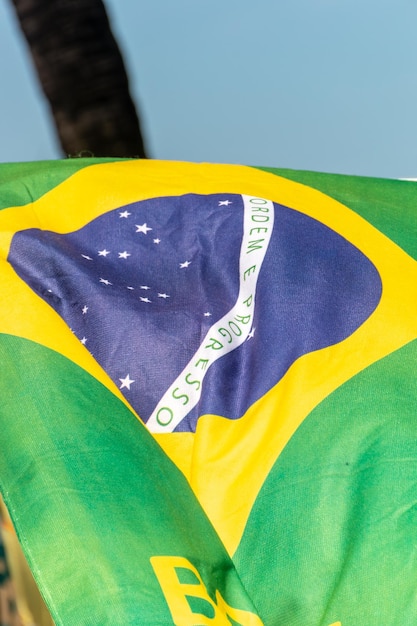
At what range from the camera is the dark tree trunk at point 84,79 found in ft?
14.2

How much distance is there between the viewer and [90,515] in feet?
7.06

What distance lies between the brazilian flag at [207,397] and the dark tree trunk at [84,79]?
1251 mm

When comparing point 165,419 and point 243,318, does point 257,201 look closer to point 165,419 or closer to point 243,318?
point 243,318

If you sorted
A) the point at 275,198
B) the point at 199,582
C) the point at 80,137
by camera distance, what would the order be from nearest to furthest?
1. the point at 199,582
2. the point at 275,198
3. the point at 80,137

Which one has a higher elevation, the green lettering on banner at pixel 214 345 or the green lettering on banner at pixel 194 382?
the green lettering on banner at pixel 214 345

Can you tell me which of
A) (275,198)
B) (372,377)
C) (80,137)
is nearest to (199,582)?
(372,377)

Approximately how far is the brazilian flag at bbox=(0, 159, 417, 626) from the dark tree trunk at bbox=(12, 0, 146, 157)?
1251mm

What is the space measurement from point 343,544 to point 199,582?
13.6 inches

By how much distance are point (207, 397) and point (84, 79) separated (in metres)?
2.20

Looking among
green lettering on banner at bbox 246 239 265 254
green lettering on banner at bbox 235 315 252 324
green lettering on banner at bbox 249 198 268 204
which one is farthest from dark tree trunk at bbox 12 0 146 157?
green lettering on banner at bbox 235 315 252 324

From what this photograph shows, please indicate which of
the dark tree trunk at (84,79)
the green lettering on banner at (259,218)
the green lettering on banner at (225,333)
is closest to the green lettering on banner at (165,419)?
the green lettering on banner at (225,333)

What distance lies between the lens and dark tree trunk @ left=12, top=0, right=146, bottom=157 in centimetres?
433

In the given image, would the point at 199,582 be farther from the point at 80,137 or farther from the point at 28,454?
the point at 80,137

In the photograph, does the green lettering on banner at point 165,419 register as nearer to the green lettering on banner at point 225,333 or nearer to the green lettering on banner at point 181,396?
the green lettering on banner at point 181,396
